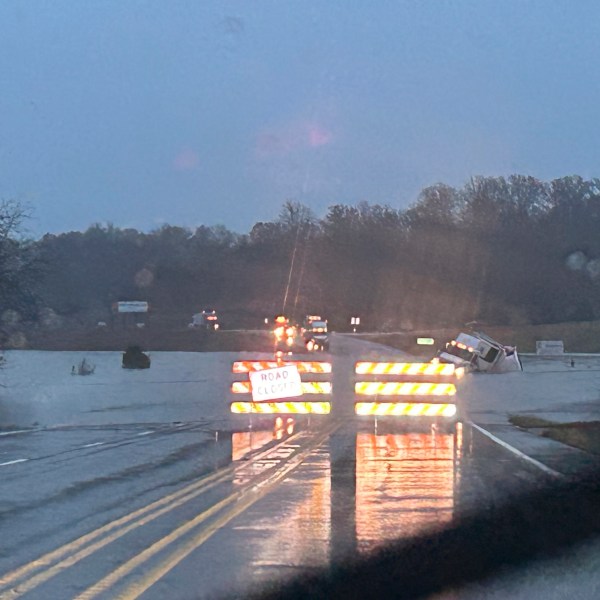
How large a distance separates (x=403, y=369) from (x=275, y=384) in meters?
2.76

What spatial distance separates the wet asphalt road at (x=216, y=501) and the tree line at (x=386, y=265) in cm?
5117

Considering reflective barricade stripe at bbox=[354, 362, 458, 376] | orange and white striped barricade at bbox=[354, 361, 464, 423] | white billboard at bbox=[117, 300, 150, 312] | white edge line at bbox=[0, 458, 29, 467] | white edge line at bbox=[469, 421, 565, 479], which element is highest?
white billboard at bbox=[117, 300, 150, 312]

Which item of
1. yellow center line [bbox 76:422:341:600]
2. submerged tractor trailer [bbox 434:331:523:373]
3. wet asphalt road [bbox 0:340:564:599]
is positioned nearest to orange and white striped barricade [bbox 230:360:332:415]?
wet asphalt road [bbox 0:340:564:599]

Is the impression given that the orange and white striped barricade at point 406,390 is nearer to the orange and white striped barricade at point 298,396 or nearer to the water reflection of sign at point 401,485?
the orange and white striped barricade at point 298,396

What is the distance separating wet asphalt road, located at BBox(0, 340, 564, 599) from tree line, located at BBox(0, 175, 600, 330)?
5117 centimetres

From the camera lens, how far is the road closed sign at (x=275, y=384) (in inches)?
834

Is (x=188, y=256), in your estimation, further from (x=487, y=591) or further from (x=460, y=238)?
(x=487, y=591)

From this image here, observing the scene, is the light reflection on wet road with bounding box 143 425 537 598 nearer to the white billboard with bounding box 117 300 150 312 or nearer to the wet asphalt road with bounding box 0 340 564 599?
the wet asphalt road with bounding box 0 340 564 599

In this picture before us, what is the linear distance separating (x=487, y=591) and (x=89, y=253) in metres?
83.5

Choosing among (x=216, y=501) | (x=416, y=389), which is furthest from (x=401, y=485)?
(x=416, y=389)

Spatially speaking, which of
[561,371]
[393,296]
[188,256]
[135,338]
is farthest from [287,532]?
[188,256]

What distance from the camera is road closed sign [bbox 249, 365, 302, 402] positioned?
69.5 feet

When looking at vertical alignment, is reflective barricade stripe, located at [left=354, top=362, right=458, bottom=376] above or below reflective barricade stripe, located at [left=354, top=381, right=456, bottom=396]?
above

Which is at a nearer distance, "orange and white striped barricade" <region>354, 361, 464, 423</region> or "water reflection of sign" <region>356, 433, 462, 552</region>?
"water reflection of sign" <region>356, 433, 462, 552</region>
